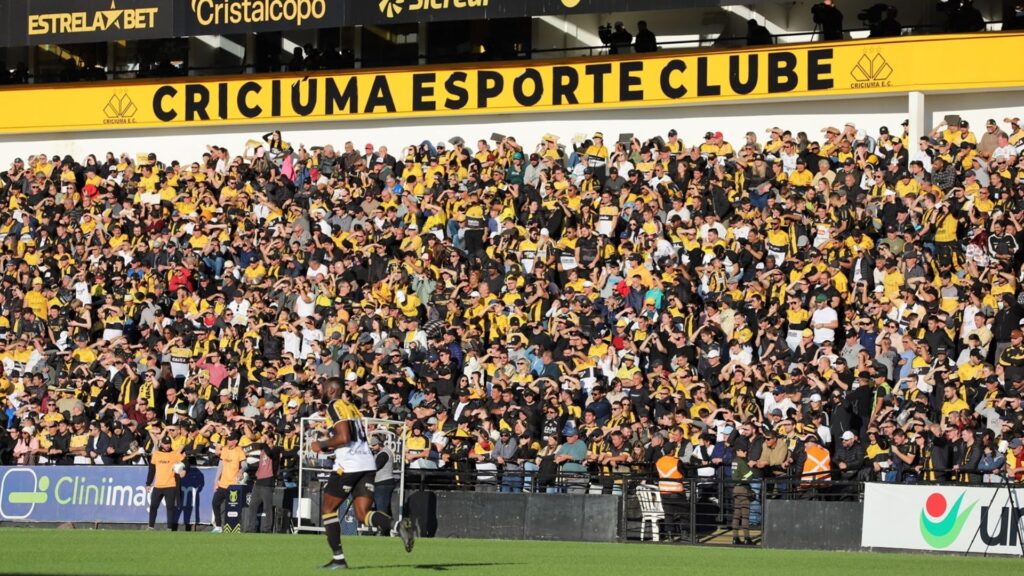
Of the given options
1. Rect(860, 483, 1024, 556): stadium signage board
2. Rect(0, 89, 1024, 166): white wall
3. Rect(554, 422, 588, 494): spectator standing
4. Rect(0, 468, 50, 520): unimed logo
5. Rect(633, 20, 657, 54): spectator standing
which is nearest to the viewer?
Rect(860, 483, 1024, 556): stadium signage board

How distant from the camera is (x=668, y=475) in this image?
25.2 metres

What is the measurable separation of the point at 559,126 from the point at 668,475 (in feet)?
43.3

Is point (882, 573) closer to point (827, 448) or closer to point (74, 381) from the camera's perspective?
point (827, 448)

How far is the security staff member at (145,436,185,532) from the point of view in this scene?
27750 millimetres

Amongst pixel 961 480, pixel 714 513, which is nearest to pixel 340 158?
pixel 714 513

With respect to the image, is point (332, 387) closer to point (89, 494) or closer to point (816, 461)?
point (816, 461)

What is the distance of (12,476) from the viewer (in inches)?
1157

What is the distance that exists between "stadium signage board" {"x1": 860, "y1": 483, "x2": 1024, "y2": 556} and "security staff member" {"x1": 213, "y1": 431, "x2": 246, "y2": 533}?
10182mm

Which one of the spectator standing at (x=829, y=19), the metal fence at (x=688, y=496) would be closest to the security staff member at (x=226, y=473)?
the metal fence at (x=688, y=496)

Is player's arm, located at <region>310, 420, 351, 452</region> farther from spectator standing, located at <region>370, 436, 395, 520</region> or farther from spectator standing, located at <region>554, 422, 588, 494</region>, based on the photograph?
spectator standing, located at <region>554, 422, 588, 494</region>

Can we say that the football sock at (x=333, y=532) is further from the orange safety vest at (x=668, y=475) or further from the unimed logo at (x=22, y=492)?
the unimed logo at (x=22, y=492)

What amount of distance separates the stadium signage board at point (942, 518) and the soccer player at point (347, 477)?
8351 mm

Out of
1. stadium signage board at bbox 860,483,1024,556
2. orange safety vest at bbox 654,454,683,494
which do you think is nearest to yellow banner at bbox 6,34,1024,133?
orange safety vest at bbox 654,454,683,494

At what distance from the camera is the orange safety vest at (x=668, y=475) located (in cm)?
2489
